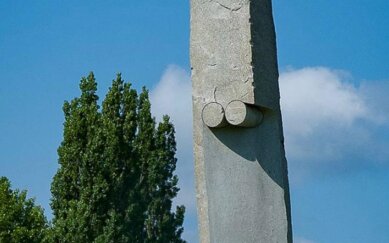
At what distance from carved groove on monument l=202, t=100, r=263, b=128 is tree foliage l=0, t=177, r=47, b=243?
1546cm

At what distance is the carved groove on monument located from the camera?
5.39 meters

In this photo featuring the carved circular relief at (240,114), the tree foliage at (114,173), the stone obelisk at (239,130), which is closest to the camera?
the carved circular relief at (240,114)

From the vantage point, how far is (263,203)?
18.1ft

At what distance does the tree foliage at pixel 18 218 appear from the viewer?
20.2 m

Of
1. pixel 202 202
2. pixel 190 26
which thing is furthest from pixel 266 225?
pixel 190 26

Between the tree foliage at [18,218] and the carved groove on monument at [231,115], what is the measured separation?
50.7 ft

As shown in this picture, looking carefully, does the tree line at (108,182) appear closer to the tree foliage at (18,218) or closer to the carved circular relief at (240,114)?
the tree foliage at (18,218)

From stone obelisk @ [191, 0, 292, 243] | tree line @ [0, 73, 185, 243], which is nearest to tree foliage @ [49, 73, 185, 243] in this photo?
tree line @ [0, 73, 185, 243]

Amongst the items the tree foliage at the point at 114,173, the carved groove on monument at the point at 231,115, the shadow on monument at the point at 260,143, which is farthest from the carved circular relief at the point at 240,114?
the tree foliage at the point at 114,173

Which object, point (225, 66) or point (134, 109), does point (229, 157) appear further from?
point (134, 109)

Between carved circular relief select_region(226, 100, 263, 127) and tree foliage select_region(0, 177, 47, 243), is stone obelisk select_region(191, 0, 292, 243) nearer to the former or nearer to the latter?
carved circular relief select_region(226, 100, 263, 127)

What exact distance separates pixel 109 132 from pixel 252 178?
594 inches

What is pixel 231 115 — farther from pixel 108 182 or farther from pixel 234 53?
pixel 108 182

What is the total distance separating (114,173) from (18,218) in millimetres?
2704
